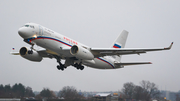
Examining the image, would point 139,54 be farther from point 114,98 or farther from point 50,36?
point 114,98

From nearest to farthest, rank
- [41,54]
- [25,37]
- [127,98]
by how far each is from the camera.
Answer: [25,37] → [41,54] → [127,98]

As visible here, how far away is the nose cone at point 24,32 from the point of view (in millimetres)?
24016

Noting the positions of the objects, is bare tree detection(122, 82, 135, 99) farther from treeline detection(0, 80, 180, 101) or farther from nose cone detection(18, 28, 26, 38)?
nose cone detection(18, 28, 26, 38)

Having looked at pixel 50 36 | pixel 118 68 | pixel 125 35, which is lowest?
pixel 118 68

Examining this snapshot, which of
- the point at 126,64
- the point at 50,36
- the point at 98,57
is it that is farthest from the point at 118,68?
the point at 50,36

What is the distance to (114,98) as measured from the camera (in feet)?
132

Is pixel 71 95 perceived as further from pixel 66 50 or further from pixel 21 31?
pixel 21 31

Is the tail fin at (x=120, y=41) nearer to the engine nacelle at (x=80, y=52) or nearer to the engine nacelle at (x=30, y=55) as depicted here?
the engine nacelle at (x=80, y=52)

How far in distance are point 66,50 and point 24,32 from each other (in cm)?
519

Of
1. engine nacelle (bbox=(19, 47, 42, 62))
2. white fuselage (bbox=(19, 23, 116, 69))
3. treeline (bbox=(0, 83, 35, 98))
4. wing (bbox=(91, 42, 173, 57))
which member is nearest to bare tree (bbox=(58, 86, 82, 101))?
treeline (bbox=(0, 83, 35, 98))

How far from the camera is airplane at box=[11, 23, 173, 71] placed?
24.9 metres

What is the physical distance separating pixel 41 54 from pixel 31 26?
674 cm

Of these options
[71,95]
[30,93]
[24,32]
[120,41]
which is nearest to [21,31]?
[24,32]

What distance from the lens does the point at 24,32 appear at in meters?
24.0
